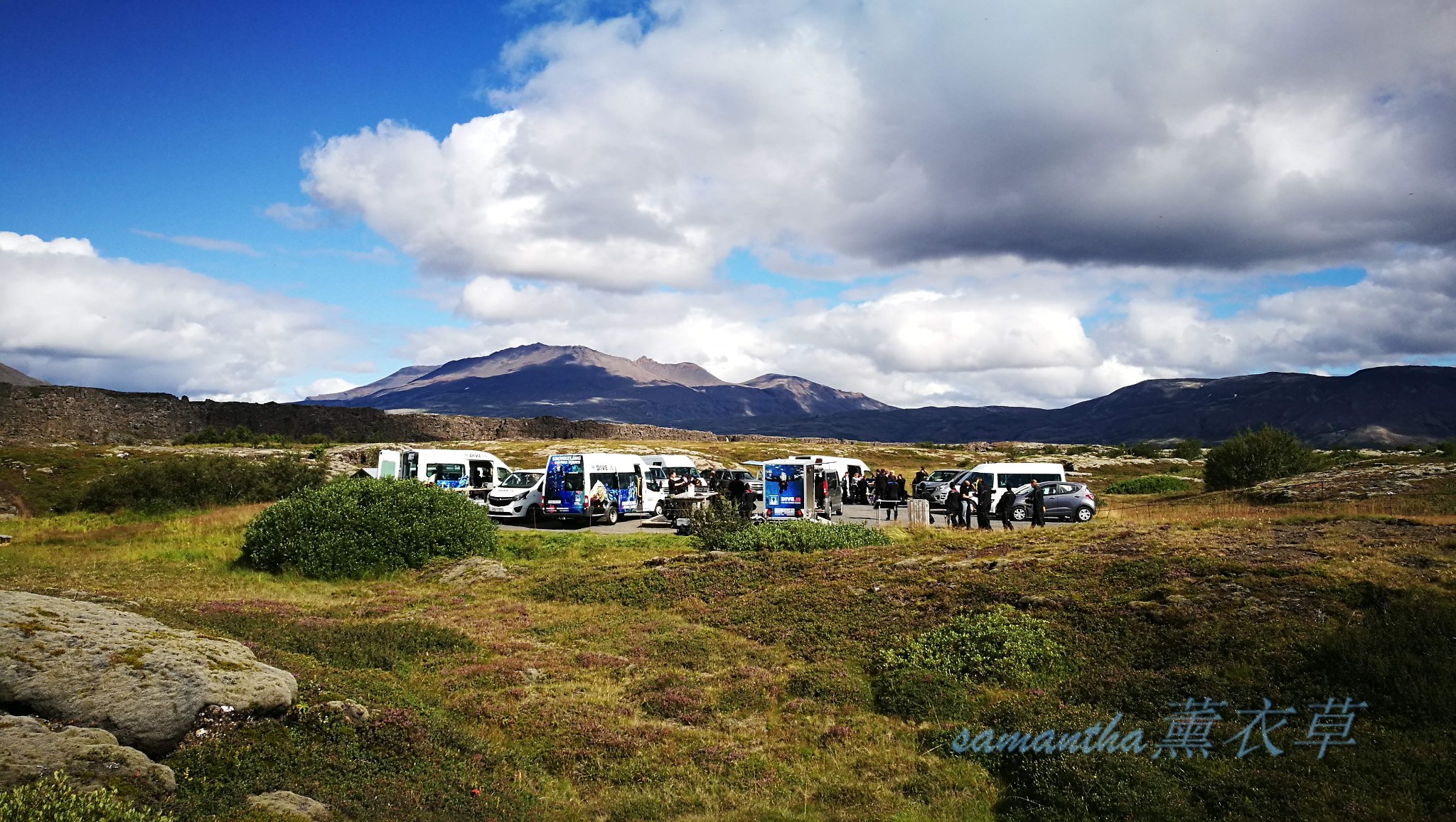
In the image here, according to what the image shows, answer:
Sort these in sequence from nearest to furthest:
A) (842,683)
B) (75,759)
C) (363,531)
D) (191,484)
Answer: (75,759)
(842,683)
(363,531)
(191,484)

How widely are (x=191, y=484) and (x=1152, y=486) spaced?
49.4 metres

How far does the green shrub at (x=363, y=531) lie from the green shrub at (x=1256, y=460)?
34.5 meters

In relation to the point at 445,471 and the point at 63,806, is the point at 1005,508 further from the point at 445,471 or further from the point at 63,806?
the point at 445,471

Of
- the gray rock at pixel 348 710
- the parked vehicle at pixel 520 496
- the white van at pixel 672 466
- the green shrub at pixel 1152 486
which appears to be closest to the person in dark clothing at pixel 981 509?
the white van at pixel 672 466

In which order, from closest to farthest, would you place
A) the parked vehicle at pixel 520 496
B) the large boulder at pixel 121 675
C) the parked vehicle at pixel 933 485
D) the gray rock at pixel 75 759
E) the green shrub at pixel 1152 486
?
the gray rock at pixel 75 759 < the large boulder at pixel 121 675 < the parked vehicle at pixel 520 496 < the parked vehicle at pixel 933 485 < the green shrub at pixel 1152 486

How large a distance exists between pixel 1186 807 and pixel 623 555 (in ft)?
56.4

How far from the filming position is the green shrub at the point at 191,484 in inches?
1261

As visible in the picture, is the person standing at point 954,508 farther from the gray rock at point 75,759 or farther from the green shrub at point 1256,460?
the gray rock at point 75,759

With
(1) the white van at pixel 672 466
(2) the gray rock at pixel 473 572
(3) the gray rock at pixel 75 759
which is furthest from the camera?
(1) the white van at pixel 672 466

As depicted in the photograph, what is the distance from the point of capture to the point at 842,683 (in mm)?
10094

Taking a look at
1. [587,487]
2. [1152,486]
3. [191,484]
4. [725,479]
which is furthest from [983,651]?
[1152,486]

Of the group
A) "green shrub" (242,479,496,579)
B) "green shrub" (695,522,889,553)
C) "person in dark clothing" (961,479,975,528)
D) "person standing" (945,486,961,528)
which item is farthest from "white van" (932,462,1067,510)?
"green shrub" (242,479,496,579)

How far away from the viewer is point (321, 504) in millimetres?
20531

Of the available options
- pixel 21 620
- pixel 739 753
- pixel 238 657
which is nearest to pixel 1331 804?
pixel 739 753
